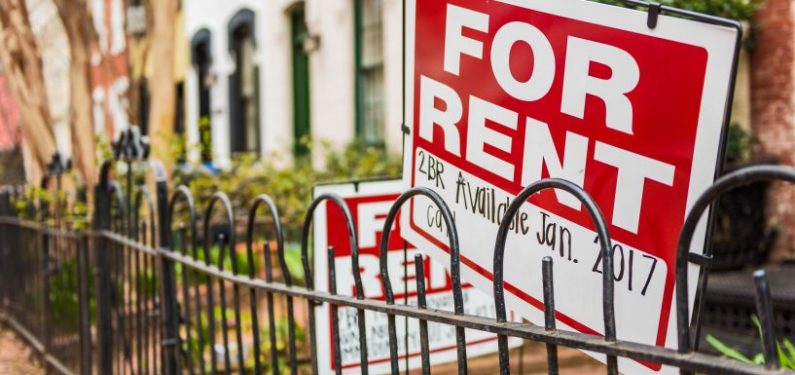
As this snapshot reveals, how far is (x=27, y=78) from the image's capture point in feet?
28.5

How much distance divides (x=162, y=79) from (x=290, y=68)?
630 cm

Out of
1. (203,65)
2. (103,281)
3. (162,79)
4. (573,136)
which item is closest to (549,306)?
(573,136)

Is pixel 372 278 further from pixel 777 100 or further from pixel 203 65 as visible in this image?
pixel 203 65

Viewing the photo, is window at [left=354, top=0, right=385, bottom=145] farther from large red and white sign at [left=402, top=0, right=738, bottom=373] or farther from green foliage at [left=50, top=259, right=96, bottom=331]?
large red and white sign at [left=402, top=0, right=738, bottom=373]

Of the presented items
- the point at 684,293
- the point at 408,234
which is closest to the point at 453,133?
the point at 408,234

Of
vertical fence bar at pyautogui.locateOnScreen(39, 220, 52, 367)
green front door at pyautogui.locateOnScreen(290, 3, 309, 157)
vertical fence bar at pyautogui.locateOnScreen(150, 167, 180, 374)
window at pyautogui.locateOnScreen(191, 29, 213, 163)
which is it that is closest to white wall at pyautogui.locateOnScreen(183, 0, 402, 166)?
green front door at pyautogui.locateOnScreen(290, 3, 309, 157)

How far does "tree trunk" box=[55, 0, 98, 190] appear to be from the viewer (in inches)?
268

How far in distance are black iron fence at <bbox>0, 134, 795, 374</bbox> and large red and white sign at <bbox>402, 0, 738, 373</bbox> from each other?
119 millimetres

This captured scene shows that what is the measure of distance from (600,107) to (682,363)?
60cm

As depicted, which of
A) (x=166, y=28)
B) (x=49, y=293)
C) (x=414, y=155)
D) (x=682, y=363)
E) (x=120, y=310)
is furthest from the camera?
(x=166, y=28)

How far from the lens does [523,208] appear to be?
1971mm

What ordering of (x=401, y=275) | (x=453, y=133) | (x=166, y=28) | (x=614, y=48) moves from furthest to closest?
1. (x=166, y=28)
2. (x=401, y=275)
3. (x=453, y=133)
4. (x=614, y=48)

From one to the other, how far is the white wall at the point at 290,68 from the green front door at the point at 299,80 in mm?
84

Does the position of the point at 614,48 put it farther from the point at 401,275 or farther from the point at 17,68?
the point at 17,68
